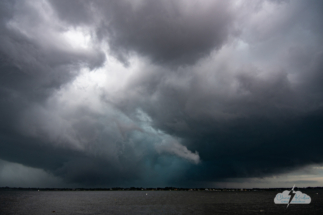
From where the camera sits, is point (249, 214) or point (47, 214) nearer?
point (249, 214)

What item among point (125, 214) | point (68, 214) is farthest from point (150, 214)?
point (68, 214)

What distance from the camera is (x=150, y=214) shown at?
261ft

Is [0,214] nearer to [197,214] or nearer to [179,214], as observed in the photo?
[179,214]

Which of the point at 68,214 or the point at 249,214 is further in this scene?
the point at 68,214

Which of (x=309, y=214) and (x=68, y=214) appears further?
(x=68, y=214)

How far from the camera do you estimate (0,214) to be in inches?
3191

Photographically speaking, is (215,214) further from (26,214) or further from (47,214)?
(26,214)

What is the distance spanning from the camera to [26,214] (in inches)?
3196

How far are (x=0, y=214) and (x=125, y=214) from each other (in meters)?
48.6

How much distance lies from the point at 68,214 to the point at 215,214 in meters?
56.7

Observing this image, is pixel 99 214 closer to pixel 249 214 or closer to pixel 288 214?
pixel 249 214

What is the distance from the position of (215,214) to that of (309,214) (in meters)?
34.5

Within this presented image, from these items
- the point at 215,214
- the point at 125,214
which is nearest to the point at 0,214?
the point at 125,214

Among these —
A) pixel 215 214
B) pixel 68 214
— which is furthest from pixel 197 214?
pixel 68 214
